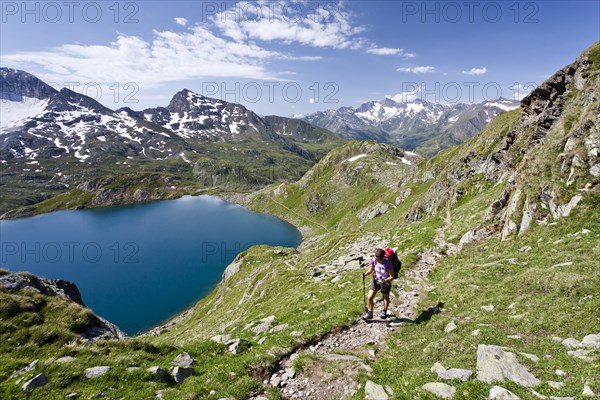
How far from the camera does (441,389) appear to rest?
1069cm

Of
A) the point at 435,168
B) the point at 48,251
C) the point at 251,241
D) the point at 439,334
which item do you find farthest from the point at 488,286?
the point at 48,251

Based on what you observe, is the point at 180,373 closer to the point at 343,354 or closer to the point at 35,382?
the point at 35,382

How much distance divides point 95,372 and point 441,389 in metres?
14.3

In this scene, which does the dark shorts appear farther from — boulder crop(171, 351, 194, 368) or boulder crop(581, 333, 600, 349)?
boulder crop(171, 351, 194, 368)

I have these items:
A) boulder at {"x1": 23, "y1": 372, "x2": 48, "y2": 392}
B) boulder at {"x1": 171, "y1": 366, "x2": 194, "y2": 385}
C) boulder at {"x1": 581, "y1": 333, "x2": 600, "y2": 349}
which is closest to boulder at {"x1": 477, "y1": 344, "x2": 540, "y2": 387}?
boulder at {"x1": 581, "y1": 333, "x2": 600, "y2": 349}

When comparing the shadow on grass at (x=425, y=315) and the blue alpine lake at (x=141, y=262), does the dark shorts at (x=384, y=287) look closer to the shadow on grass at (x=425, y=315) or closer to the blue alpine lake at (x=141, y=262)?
the shadow on grass at (x=425, y=315)

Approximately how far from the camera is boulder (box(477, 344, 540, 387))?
10.4m

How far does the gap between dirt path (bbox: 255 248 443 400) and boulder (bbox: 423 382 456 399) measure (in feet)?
9.72

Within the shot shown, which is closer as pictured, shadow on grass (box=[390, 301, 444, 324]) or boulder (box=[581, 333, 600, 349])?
boulder (box=[581, 333, 600, 349])

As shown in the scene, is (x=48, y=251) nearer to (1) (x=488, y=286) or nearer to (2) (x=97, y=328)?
(2) (x=97, y=328)

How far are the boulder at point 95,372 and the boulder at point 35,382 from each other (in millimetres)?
1377

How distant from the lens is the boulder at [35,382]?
38.6 ft

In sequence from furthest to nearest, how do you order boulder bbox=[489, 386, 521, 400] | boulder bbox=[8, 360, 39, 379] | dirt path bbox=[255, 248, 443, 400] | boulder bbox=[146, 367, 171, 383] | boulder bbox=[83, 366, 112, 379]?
boulder bbox=[146, 367, 171, 383], boulder bbox=[83, 366, 112, 379], dirt path bbox=[255, 248, 443, 400], boulder bbox=[8, 360, 39, 379], boulder bbox=[489, 386, 521, 400]

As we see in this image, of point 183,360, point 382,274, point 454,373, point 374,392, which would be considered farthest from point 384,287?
point 183,360
